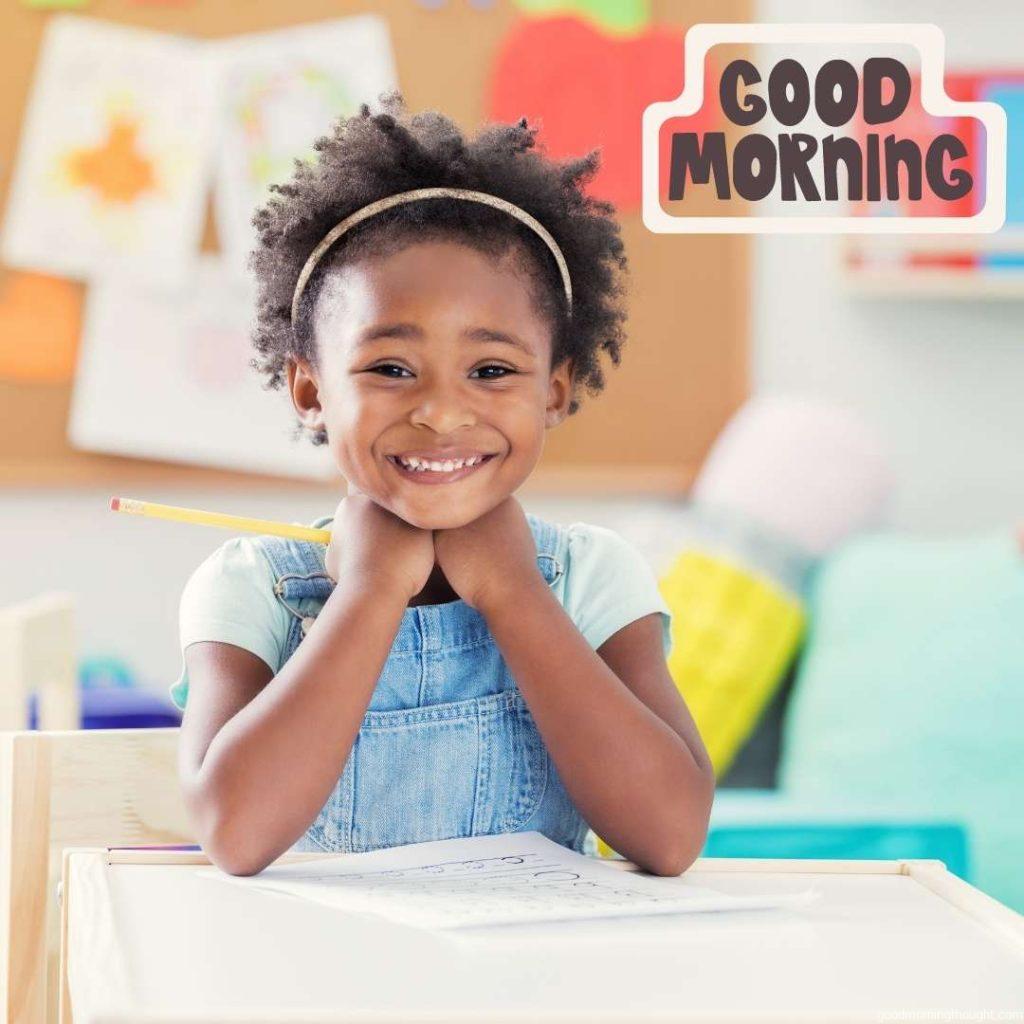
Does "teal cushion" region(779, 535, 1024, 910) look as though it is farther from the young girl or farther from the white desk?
the white desk

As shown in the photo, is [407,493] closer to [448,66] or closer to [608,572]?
[608,572]

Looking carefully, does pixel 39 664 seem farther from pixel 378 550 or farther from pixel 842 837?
pixel 842 837

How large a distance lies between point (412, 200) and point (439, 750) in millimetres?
333

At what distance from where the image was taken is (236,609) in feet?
3.10

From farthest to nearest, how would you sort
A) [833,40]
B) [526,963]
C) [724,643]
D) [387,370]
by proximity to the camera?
1. [724,643]
2. [387,370]
3. [833,40]
4. [526,963]

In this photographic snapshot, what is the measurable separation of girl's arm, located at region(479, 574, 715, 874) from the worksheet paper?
0.09ft

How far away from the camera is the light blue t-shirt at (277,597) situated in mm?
940

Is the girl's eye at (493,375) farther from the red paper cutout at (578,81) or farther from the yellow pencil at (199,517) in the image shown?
the red paper cutout at (578,81)

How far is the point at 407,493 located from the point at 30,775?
0.87 ft

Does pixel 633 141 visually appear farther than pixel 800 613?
Yes

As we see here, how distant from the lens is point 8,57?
7.73 feet

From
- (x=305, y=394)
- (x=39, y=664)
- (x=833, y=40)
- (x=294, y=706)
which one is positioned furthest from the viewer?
(x=39, y=664)

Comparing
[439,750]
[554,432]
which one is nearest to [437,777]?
[439,750]

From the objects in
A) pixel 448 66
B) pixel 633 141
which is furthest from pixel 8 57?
pixel 633 141
